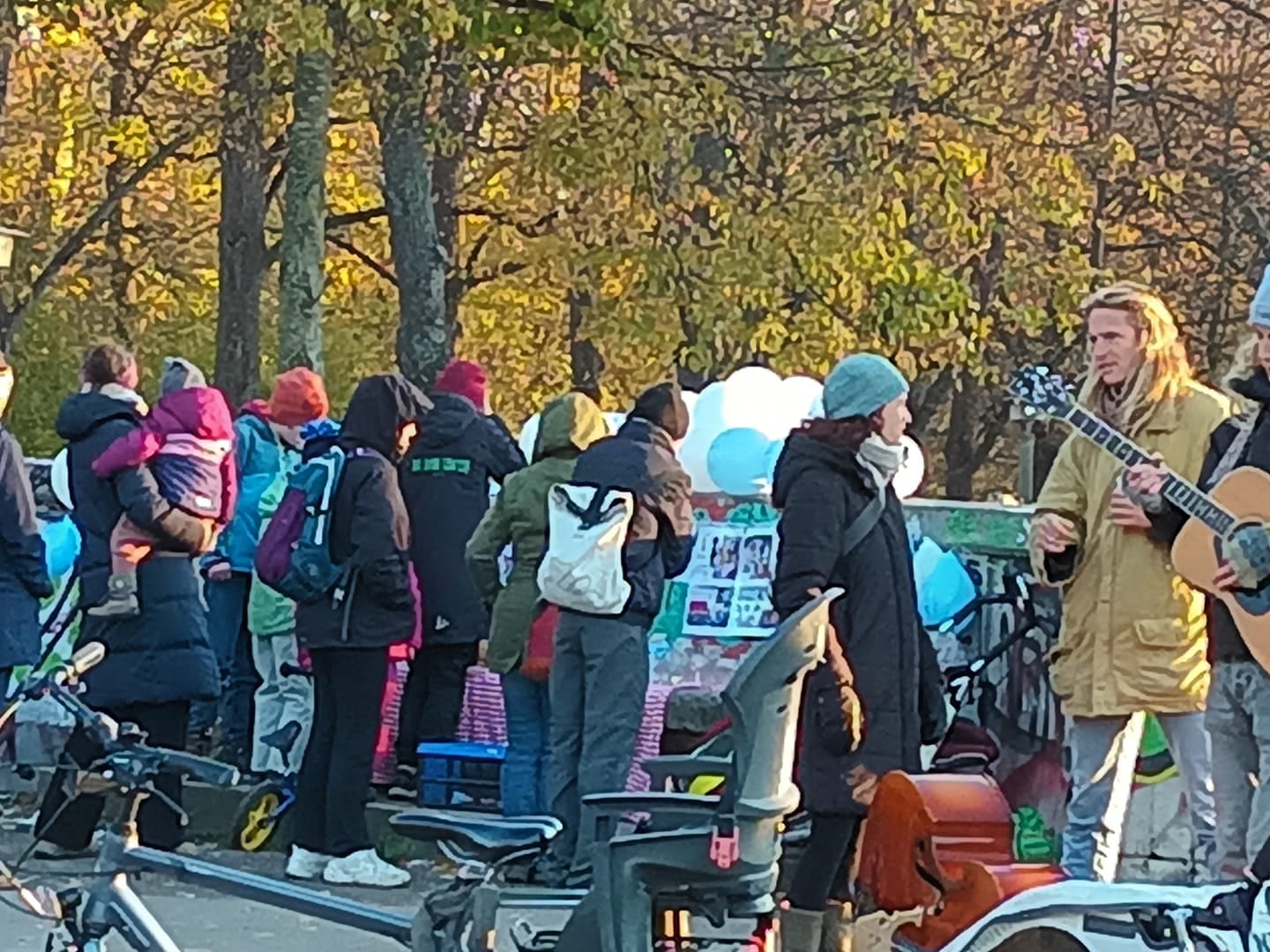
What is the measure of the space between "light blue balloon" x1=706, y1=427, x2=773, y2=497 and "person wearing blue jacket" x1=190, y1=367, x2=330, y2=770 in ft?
5.57

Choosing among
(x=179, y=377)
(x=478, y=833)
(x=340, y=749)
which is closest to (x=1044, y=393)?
(x=478, y=833)

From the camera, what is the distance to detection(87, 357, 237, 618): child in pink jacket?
8.88 meters

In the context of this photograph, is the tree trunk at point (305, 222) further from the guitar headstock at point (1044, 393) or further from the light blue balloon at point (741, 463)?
the guitar headstock at point (1044, 393)

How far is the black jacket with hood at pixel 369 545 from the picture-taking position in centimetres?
859

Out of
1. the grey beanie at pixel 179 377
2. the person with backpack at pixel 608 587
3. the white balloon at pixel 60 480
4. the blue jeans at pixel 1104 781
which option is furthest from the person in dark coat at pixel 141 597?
the blue jeans at pixel 1104 781

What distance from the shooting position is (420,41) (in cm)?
1650

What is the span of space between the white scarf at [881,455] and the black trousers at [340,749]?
2.51 meters

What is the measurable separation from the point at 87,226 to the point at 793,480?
21556 millimetres

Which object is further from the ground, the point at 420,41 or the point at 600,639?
the point at 420,41

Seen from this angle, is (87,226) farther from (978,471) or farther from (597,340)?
(978,471)

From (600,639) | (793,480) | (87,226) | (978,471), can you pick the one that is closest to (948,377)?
(978,471)

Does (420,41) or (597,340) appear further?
(597,340)

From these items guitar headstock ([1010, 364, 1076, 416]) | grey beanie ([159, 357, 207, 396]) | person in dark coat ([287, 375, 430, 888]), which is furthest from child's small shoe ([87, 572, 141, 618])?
guitar headstock ([1010, 364, 1076, 416])

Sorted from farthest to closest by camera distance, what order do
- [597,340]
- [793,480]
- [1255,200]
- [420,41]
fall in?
[1255,200] → [597,340] → [420,41] → [793,480]
